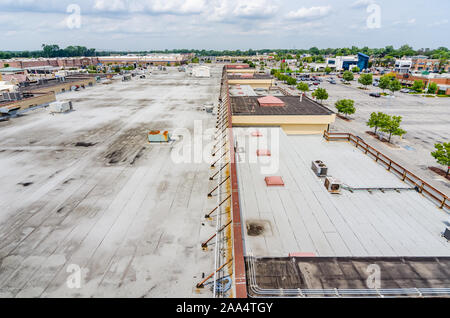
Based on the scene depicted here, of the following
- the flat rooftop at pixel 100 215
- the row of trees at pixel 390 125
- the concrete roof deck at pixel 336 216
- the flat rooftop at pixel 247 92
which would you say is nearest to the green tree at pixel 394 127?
the row of trees at pixel 390 125

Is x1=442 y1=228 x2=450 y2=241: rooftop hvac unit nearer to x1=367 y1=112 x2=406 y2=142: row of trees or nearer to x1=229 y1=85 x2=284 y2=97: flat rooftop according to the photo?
x1=367 y1=112 x2=406 y2=142: row of trees

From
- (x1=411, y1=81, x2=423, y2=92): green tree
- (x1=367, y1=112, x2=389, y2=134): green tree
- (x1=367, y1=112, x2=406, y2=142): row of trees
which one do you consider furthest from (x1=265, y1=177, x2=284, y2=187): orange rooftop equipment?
(x1=411, y1=81, x2=423, y2=92): green tree

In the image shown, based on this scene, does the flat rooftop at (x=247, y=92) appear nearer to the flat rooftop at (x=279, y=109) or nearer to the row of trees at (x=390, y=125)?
the flat rooftop at (x=279, y=109)

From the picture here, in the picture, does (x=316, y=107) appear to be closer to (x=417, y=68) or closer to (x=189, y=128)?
(x=189, y=128)

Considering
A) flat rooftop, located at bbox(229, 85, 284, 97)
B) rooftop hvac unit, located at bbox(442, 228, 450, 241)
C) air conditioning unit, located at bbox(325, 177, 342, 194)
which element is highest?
flat rooftop, located at bbox(229, 85, 284, 97)
